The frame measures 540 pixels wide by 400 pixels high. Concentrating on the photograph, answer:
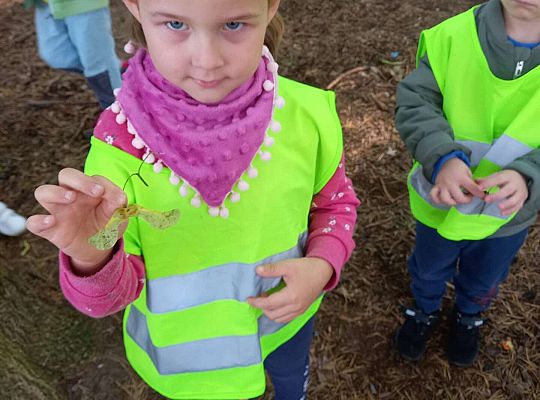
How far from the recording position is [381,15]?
4184mm

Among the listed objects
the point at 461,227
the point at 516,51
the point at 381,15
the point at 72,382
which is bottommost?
the point at 72,382

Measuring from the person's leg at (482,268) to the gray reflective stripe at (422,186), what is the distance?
9.4 inches

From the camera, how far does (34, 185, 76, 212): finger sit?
91cm

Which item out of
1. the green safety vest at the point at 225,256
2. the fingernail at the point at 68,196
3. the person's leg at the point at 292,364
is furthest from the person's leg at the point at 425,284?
the fingernail at the point at 68,196

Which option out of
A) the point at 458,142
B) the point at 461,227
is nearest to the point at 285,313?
the point at 461,227

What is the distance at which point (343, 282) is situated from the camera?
2.76 m

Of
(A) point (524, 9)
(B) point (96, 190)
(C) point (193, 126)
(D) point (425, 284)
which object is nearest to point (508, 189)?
(A) point (524, 9)

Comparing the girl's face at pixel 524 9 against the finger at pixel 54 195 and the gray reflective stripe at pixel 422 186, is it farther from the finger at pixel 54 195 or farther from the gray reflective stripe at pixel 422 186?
the finger at pixel 54 195

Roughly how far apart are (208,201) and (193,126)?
185mm

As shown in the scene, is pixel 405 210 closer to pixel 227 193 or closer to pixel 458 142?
pixel 458 142

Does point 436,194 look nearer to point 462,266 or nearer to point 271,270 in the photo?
point 462,266

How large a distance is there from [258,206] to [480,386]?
1.70 meters

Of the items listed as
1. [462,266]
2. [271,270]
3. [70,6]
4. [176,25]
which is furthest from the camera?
[70,6]

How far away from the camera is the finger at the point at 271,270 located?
130cm
